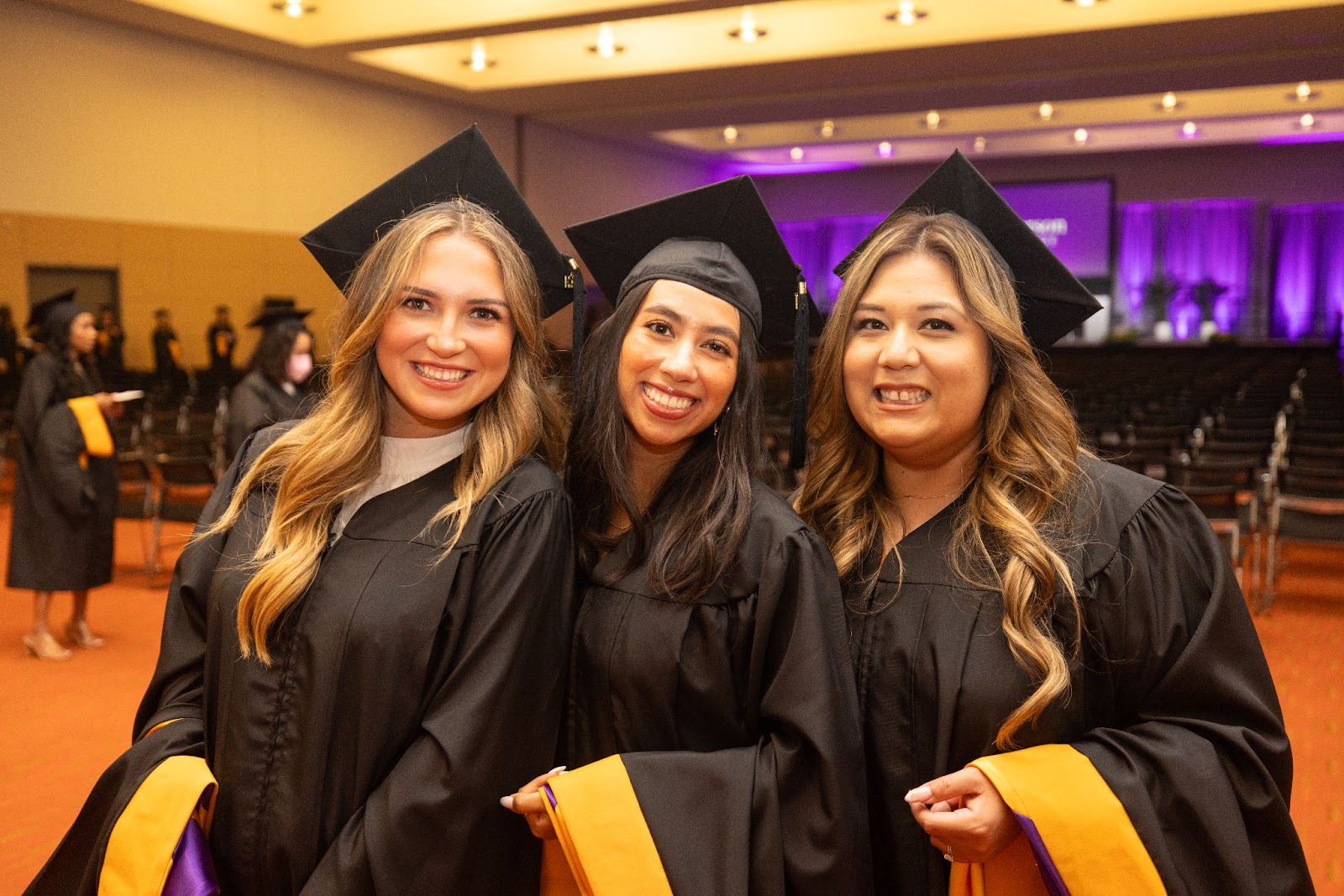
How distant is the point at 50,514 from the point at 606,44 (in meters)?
10.9

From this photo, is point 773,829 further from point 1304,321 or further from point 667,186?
point 1304,321

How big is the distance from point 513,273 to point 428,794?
3.26ft

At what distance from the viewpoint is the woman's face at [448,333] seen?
2033 mm

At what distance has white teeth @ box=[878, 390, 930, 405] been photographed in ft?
6.57

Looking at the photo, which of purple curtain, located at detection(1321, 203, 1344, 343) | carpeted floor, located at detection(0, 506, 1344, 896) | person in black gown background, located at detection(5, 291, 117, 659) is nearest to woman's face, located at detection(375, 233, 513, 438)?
carpeted floor, located at detection(0, 506, 1344, 896)

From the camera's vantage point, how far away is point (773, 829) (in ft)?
5.90

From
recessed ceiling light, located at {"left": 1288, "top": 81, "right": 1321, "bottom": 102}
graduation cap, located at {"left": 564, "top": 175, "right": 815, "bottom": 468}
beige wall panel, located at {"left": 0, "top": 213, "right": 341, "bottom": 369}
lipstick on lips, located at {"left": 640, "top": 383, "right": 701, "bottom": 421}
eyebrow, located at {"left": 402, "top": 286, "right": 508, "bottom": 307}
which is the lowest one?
lipstick on lips, located at {"left": 640, "top": 383, "right": 701, "bottom": 421}

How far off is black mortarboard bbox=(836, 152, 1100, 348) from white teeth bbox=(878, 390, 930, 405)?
34 cm

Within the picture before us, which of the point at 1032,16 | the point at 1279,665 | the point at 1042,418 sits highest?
the point at 1032,16

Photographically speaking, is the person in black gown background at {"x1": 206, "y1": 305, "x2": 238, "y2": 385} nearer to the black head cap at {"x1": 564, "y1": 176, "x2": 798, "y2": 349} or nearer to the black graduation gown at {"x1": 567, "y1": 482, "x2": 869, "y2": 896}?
the black head cap at {"x1": 564, "y1": 176, "x2": 798, "y2": 349}

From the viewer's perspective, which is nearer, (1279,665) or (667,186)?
(1279,665)

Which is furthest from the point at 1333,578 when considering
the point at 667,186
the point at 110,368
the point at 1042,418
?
the point at 667,186

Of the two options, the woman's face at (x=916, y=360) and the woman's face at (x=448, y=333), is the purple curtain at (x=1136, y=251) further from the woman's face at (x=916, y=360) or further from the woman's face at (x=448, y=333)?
the woman's face at (x=448, y=333)

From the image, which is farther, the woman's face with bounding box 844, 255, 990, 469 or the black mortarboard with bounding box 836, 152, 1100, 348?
the black mortarboard with bounding box 836, 152, 1100, 348
